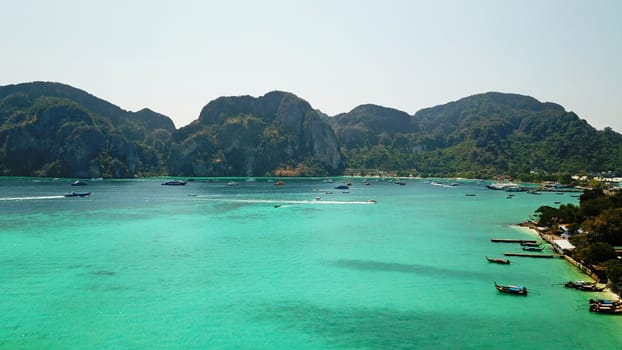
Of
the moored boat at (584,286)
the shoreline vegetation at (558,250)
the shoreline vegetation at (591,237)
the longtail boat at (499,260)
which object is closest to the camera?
the shoreline vegetation at (558,250)

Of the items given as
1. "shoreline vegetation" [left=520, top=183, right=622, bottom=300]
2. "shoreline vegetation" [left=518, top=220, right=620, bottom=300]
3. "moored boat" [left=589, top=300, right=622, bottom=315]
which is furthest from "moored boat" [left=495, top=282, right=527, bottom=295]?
"shoreline vegetation" [left=520, top=183, right=622, bottom=300]

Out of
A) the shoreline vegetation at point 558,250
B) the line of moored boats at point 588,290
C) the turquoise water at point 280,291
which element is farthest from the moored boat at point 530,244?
the line of moored boats at point 588,290

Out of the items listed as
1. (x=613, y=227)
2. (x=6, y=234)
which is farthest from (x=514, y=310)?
(x=6, y=234)

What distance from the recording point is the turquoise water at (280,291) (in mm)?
35031

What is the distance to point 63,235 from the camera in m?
78.3

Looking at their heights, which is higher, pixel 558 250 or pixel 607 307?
pixel 558 250

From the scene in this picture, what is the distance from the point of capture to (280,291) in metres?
46.7

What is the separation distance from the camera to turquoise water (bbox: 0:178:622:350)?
1379 inches

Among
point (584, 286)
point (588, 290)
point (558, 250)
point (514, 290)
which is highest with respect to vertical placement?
point (558, 250)

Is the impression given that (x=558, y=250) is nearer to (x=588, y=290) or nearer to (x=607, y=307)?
(x=588, y=290)

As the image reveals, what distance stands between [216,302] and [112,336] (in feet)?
33.1

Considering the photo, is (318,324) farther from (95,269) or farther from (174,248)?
(174,248)

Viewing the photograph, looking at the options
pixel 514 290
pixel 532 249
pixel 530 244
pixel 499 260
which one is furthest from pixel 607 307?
pixel 530 244

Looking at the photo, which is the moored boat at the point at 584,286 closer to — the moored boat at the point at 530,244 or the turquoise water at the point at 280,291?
the turquoise water at the point at 280,291
